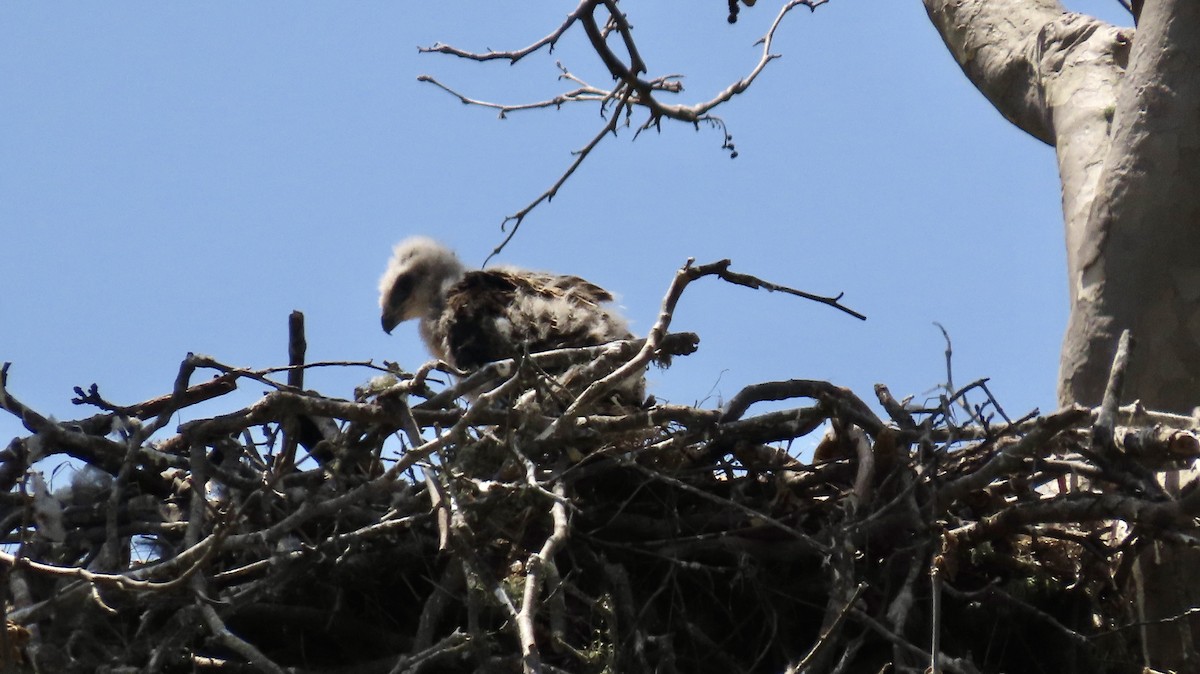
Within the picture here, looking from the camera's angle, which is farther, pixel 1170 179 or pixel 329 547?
pixel 1170 179

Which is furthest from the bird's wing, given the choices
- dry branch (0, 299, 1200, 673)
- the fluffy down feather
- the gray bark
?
the gray bark

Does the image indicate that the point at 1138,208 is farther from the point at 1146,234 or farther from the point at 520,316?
the point at 520,316

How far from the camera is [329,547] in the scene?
4270 mm

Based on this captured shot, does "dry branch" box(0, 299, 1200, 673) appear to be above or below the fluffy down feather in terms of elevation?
below

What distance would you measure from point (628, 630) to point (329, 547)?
90 cm

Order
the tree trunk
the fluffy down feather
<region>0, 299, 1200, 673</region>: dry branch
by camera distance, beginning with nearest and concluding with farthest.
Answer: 1. <region>0, 299, 1200, 673</region>: dry branch
2. the tree trunk
3. the fluffy down feather

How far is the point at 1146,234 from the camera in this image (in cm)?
502

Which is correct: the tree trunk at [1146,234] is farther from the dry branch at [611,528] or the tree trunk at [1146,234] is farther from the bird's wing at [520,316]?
the bird's wing at [520,316]

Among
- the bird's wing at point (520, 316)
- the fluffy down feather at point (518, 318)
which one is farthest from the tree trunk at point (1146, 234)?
the bird's wing at point (520, 316)

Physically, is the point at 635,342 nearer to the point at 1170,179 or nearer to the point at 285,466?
the point at 285,466

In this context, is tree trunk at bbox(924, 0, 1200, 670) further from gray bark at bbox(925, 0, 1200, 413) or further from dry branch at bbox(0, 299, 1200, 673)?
dry branch at bbox(0, 299, 1200, 673)

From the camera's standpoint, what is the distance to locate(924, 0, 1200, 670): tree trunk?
193 inches

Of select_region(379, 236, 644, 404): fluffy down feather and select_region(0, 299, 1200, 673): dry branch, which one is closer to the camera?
select_region(0, 299, 1200, 673): dry branch

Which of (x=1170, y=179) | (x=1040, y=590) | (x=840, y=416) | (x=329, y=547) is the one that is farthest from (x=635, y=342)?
(x=1170, y=179)
